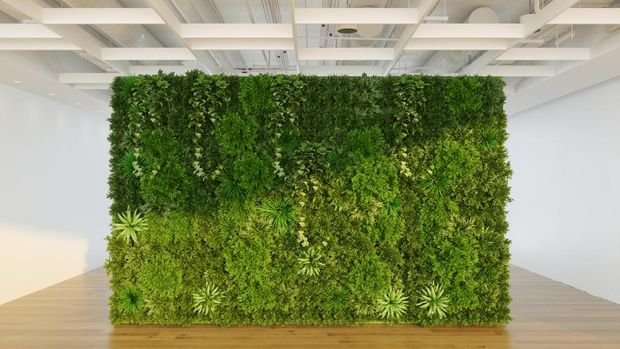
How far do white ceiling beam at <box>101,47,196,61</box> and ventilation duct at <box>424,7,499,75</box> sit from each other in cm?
315

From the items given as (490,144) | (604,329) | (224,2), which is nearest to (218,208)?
(224,2)

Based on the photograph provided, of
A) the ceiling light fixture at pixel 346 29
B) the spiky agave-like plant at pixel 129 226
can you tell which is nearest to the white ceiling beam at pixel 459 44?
the ceiling light fixture at pixel 346 29

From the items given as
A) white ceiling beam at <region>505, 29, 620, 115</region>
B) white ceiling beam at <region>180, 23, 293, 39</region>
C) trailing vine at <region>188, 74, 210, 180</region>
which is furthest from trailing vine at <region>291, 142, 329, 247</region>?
white ceiling beam at <region>505, 29, 620, 115</region>

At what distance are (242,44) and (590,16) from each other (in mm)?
3243

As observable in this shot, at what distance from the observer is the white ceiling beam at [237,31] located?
15.6ft

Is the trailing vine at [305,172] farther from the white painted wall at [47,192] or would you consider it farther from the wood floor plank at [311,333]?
the white painted wall at [47,192]

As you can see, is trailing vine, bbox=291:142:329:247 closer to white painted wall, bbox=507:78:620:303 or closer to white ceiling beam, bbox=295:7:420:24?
white ceiling beam, bbox=295:7:420:24

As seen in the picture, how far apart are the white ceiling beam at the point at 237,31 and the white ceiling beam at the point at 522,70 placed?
296cm

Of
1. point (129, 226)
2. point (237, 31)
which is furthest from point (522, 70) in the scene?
point (129, 226)

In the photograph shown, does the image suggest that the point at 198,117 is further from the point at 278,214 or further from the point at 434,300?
the point at 434,300

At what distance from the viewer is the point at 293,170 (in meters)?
4.91

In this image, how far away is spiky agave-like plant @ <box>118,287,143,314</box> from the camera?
494 centimetres

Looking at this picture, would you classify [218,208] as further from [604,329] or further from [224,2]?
[604,329]

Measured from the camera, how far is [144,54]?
5.36 m
